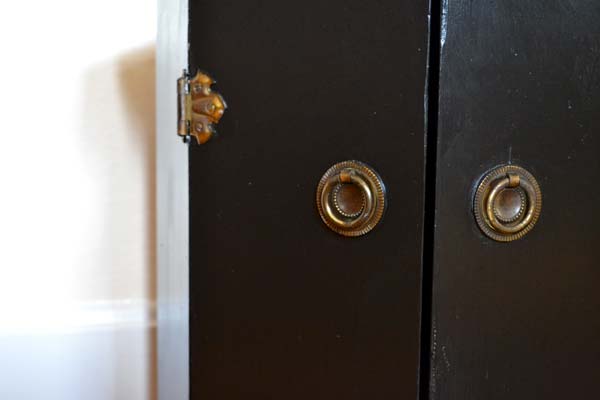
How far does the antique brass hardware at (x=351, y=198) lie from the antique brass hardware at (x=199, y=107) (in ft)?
0.55

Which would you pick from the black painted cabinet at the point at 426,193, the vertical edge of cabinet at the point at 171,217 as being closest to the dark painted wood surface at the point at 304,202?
the black painted cabinet at the point at 426,193

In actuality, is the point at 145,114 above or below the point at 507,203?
above

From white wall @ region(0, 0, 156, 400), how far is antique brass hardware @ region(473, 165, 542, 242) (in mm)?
710

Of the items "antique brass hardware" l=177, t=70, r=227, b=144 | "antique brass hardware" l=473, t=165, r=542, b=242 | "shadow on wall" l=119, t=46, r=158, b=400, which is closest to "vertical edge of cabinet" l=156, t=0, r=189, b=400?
"shadow on wall" l=119, t=46, r=158, b=400

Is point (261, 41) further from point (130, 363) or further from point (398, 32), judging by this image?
point (130, 363)

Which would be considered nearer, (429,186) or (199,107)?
(429,186)

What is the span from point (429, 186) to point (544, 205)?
0.12m

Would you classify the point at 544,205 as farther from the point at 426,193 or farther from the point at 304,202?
the point at 304,202

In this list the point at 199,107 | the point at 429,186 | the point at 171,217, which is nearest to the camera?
the point at 429,186

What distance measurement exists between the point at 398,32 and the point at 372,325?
0.96 feet

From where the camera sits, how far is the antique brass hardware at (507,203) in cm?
63

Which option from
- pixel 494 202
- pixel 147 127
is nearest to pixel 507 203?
pixel 494 202

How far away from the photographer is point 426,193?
0.62 metres

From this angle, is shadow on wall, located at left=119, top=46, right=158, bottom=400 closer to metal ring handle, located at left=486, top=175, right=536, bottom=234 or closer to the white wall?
the white wall
